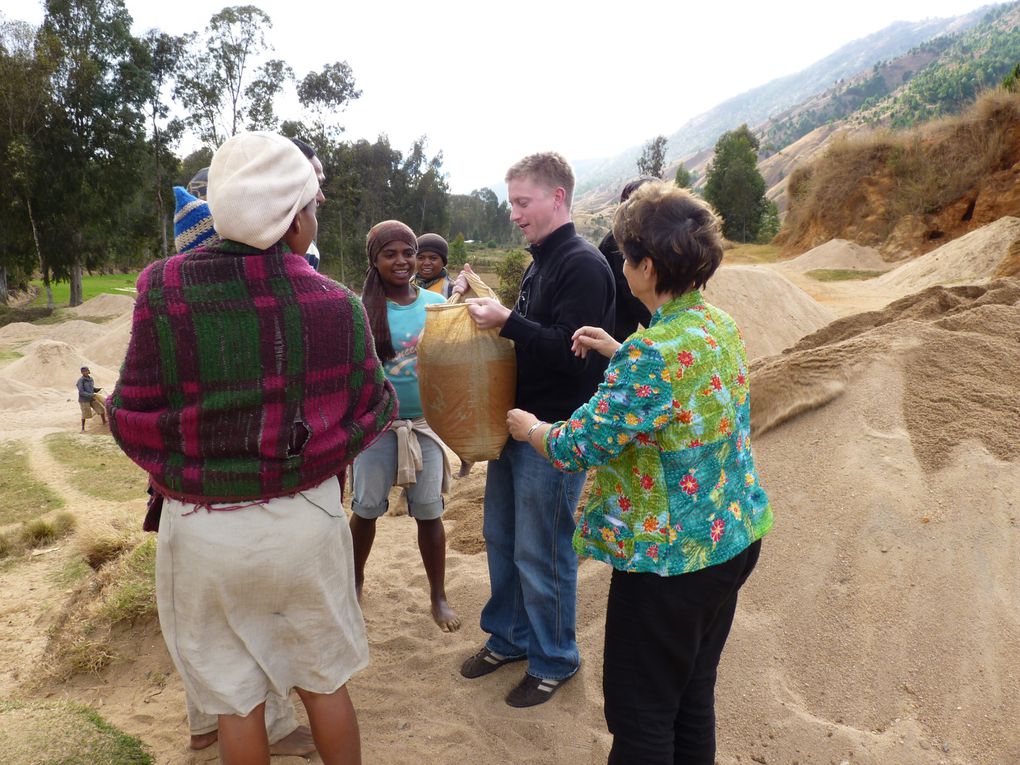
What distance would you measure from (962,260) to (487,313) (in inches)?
668

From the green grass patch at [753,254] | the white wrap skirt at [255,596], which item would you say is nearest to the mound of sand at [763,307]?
the white wrap skirt at [255,596]

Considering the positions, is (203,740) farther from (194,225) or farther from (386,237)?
(386,237)

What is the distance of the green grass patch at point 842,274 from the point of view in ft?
65.5

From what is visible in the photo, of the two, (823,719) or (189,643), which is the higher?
(189,643)

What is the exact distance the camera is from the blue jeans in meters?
Answer: 2.46

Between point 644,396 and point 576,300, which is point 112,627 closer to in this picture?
point 576,300

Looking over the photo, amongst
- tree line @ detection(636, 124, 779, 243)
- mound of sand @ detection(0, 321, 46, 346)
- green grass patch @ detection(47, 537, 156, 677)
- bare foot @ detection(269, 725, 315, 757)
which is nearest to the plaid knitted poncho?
bare foot @ detection(269, 725, 315, 757)

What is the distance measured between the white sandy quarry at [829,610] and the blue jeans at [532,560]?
16 centimetres

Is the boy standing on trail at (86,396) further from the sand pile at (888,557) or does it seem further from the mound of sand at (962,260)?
the mound of sand at (962,260)

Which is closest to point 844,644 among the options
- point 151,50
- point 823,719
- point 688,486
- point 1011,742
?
point 823,719

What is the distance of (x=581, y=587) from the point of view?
11.0 ft

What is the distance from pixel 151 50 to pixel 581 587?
29.3 m

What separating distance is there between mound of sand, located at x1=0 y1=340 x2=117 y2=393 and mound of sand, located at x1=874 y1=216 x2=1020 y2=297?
1814cm

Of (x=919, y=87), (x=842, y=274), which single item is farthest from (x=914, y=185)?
(x=919, y=87)
